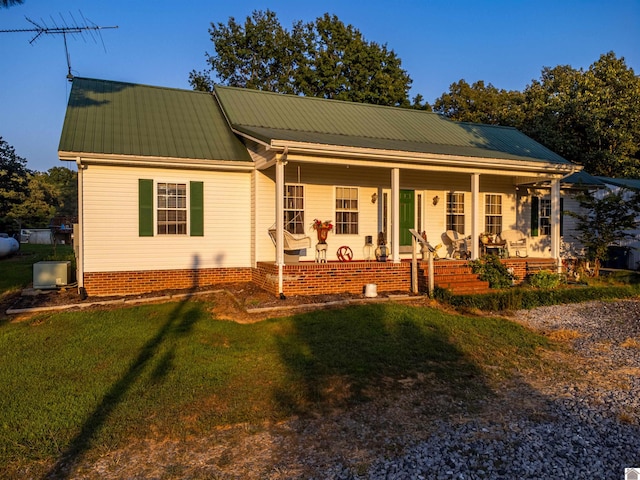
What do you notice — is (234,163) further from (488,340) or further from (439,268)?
(488,340)

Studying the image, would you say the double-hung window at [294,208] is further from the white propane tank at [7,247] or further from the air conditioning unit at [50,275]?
the white propane tank at [7,247]

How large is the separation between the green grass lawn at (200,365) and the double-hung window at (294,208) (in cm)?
371

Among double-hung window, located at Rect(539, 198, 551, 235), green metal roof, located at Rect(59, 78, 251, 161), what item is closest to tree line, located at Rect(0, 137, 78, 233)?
green metal roof, located at Rect(59, 78, 251, 161)

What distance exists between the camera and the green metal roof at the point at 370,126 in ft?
42.0

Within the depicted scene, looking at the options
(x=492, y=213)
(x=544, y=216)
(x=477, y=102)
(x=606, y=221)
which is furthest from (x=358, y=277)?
(x=477, y=102)

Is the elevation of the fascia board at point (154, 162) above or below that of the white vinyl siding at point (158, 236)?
above

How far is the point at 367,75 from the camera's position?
27297mm

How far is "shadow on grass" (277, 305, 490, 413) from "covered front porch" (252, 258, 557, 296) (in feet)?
4.83

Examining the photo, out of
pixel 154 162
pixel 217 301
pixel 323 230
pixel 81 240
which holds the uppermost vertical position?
pixel 154 162

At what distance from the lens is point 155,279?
1142cm

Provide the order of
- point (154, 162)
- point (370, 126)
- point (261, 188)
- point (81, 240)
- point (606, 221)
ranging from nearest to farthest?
point (81, 240) → point (154, 162) → point (261, 188) → point (606, 221) → point (370, 126)

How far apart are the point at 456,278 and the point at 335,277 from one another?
2.95 m

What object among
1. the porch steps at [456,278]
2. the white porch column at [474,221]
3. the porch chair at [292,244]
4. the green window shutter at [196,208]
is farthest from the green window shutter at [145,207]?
the white porch column at [474,221]

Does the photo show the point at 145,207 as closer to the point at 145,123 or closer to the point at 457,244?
the point at 145,123
